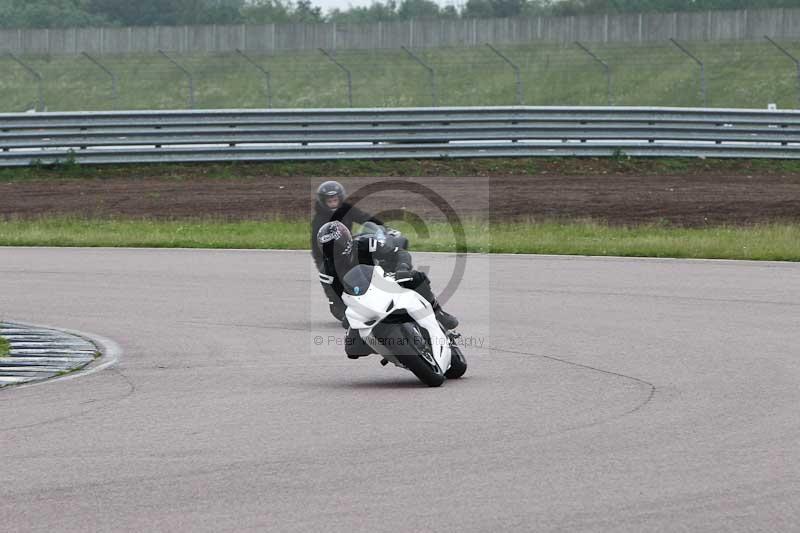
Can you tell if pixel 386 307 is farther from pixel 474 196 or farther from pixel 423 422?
pixel 474 196

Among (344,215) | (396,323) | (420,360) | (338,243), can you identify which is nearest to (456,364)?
(420,360)

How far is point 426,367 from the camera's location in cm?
1002

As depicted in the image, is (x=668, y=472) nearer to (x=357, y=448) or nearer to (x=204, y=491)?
(x=357, y=448)

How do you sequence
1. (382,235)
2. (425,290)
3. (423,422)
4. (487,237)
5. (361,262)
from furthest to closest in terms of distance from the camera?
(487,237)
(361,262)
(382,235)
(425,290)
(423,422)

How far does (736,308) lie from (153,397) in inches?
278

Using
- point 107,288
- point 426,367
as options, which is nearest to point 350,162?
point 107,288

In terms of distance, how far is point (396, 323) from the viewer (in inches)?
390

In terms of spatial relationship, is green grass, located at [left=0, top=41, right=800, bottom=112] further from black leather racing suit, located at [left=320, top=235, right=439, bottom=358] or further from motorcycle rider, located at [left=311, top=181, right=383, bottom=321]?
black leather racing suit, located at [left=320, top=235, right=439, bottom=358]

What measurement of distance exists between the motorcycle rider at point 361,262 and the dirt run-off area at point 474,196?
40.0 feet

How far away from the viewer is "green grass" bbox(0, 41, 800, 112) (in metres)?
46.9

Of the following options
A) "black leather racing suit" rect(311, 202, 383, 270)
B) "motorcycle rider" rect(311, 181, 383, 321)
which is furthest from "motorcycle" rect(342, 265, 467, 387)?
"motorcycle rider" rect(311, 181, 383, 321)

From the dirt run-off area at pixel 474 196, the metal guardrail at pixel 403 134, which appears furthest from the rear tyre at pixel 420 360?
the metal guardrail at pixel 403 134

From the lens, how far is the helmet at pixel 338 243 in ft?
38.5

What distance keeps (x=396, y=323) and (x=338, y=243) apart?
211 cm
